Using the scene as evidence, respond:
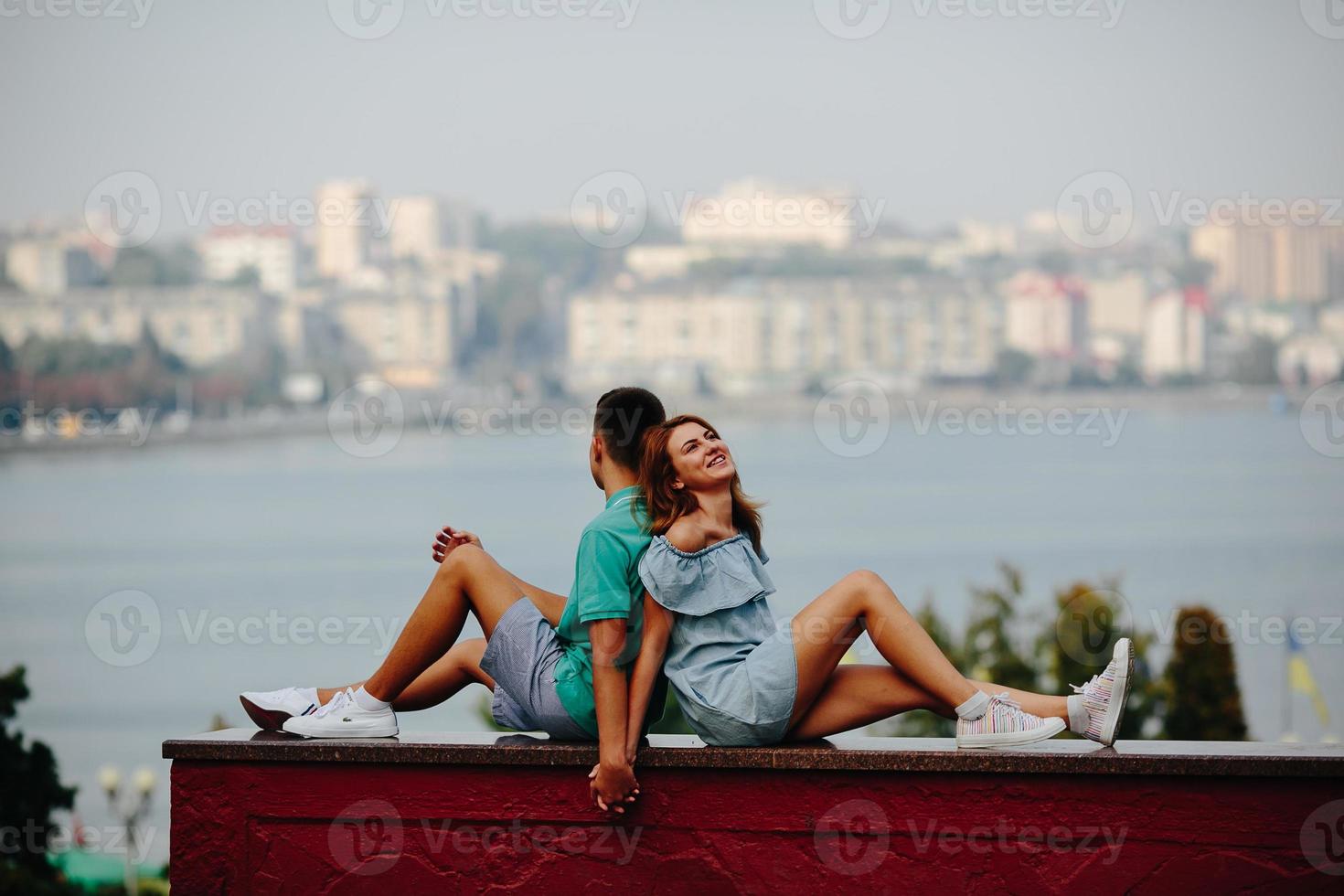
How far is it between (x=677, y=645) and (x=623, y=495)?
0.34 metres

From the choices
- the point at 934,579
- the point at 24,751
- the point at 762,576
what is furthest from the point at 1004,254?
the point at 762,576

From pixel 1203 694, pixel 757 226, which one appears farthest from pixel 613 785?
pixel 757 226

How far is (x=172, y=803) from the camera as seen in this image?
11.4 ft

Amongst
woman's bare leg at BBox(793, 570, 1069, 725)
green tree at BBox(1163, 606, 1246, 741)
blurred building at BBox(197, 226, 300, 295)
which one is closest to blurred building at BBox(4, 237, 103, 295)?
blurred building at BBox(197, 226, 300, 295)

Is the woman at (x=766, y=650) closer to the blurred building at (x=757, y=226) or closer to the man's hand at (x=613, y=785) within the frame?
the man's hand at (x=613, y=785)

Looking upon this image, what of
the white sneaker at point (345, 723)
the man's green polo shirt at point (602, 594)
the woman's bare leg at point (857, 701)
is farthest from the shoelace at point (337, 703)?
the woman's bare leg at point (857, 701)

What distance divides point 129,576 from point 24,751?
54.7m

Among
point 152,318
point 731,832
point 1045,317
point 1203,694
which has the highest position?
point 152,318

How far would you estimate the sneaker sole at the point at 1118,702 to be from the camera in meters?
Result: 3.25

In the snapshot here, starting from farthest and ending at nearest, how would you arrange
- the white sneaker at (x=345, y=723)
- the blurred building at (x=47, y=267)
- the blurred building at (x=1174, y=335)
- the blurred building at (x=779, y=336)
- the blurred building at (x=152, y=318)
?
the blurred building at (x=47, y=267)
the blurred building at (x=779, y=336)
the blurred building at (x=1174, y=335)
the blurred building at (x=152, y=318)
the white sneaker at (x=345, y=723)

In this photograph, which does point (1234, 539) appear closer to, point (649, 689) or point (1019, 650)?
point (1019, 650)

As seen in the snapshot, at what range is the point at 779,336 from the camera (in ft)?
230

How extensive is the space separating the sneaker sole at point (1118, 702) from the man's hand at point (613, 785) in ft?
3.16

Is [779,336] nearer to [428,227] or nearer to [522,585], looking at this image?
[428,227]
